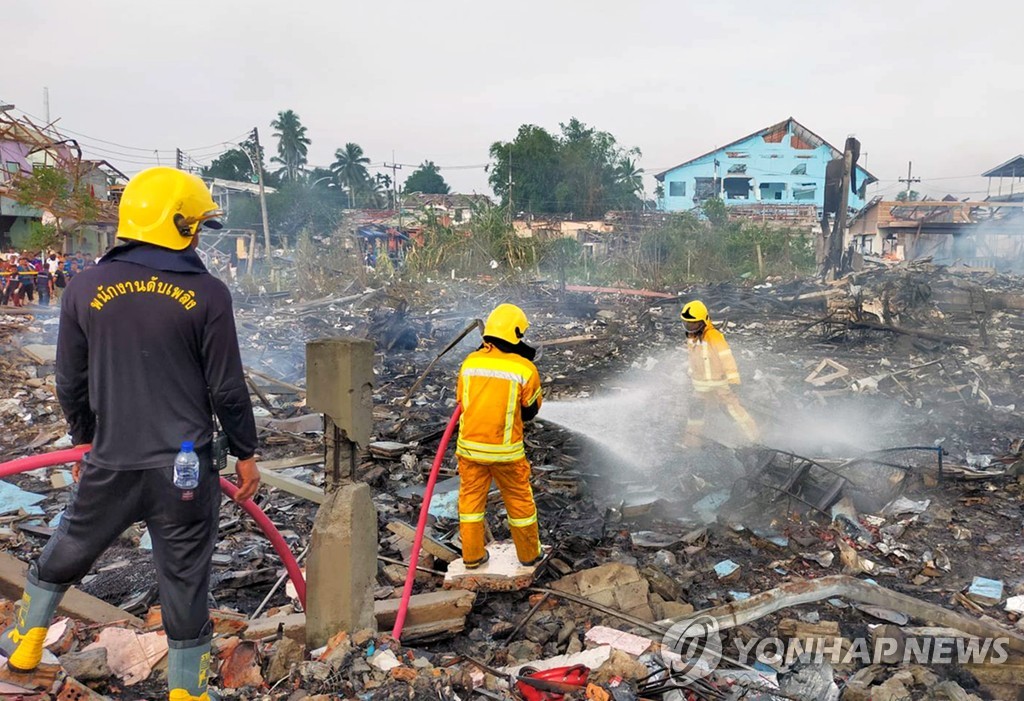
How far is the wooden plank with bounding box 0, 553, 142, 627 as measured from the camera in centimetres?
340

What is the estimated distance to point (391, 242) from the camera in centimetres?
2892

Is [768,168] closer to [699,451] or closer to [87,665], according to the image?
[699,451]

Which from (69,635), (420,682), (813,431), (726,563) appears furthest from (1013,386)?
(69,635)

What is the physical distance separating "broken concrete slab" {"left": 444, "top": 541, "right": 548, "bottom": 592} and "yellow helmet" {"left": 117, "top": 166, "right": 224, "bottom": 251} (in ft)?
8.30

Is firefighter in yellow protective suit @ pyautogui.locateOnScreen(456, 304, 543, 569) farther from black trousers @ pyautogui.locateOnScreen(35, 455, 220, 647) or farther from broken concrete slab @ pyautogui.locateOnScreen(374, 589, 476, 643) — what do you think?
black trousers @ pyautogui.locateOnScreen(35, 455, 220, 647)

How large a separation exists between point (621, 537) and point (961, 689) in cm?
242

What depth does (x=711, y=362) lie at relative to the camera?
6.64 m

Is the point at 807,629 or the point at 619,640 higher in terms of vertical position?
the point at 619,640

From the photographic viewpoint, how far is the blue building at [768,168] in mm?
39719

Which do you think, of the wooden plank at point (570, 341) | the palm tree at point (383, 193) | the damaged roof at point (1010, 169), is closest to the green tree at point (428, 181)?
the palm tree at point (383, 193)

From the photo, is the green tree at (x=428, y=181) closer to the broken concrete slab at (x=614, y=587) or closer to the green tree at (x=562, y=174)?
the green tree at (x=562, y=174)

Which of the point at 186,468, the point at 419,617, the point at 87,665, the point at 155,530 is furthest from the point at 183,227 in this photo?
the point at 419,617

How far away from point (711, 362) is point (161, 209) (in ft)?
17.1

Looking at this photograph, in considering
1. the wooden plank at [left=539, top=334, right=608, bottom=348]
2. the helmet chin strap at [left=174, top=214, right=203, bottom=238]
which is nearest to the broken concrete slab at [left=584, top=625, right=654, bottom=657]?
the helmet chin strap at [left=174, top=214, right=203, bottom=238]
